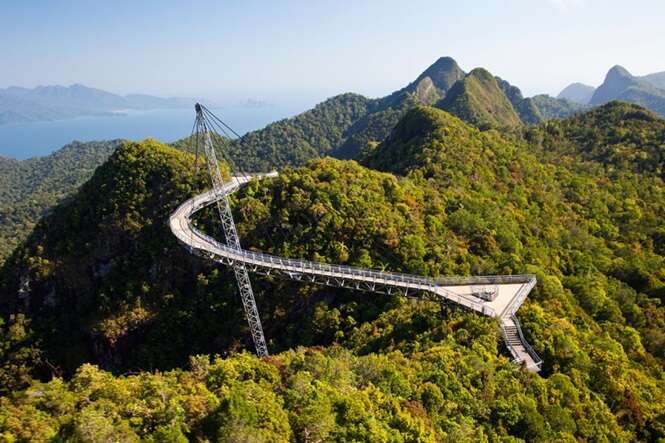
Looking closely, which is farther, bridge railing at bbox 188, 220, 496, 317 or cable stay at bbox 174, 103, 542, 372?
bridge railing at bbox 188, 220, 496, 317

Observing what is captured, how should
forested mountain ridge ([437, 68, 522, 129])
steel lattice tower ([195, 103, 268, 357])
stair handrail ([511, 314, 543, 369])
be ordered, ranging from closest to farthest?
stair handrail ([511, 314, 543, 369]) → steel lattice tower ([195, 103, 268, 357]) → forested mountain ridge ([437, 68, 522, 129])

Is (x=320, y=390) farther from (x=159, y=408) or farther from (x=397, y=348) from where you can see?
(x=397, y=348)

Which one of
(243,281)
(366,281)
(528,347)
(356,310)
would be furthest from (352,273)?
(528,347)

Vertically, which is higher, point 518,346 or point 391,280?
point 391,280

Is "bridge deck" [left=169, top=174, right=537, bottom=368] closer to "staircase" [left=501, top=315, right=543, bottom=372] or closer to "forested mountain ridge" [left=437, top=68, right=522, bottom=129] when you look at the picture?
"staircase" [left=501, top=315, right=543, bottom=372]

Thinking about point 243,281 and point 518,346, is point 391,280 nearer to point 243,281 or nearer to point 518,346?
point 518,346

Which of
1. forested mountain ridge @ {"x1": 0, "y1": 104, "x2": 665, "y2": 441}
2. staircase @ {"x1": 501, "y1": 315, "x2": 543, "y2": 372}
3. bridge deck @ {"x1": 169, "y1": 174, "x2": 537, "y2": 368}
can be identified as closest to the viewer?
forested mountain ridge @ {"x1": 0, "y1": 104, "x2": 665, "y2": 441}

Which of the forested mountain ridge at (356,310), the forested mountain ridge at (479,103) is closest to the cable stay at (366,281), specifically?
the forested mountain ridge at (356,310)

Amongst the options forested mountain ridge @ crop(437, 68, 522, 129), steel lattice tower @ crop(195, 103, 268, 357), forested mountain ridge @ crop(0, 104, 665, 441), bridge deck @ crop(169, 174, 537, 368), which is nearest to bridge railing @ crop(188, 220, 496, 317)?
bridge deck @ crop(169, 174, 537, 368)

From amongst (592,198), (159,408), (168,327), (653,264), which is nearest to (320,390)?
(159,408)
